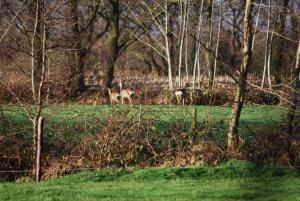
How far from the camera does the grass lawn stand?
995 centimetres

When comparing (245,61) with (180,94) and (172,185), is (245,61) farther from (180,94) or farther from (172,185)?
(180,94)

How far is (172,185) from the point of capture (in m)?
11.2

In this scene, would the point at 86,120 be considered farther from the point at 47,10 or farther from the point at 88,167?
the point at 47,10

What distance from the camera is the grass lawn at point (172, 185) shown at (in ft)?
32.6

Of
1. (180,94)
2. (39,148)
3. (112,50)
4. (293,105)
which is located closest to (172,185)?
(39,148)

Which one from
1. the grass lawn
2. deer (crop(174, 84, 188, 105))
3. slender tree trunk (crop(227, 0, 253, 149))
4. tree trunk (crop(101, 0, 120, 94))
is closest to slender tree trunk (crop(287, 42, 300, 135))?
slender tree trunk (crop(227, 0, 253, 149))

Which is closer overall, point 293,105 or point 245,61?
point 245,61

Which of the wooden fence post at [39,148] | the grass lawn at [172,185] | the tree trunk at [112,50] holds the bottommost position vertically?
the grass lawn at [172,185]

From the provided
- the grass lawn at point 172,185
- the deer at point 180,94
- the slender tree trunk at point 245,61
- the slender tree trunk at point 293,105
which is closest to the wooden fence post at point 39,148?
the grass lawn at point 172,185

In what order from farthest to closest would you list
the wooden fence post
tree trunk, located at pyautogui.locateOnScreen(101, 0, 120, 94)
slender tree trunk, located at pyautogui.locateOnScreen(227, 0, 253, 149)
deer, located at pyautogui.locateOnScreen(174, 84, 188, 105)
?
1. tree trunk, located at pyautogui.locateOnScreen(101, 0, 120, 94)
2. deer, located at pyautogui.locateOnScreen(174, 84, 188, 105)
3. slender tree trunk, located at pyautogui.locateOnScreen(227, 0, 253, 149)
4. the wooden fence post

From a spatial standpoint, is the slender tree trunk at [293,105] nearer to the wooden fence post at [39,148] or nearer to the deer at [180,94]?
the wooden fence post at [39,148]

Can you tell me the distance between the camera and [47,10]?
13820mm

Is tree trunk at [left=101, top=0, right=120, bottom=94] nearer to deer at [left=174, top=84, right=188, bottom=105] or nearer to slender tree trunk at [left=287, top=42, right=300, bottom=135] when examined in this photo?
deer at [left=174, top=84, right=188, bottom=105]

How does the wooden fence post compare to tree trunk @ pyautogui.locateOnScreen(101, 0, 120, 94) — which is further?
tree trunk @ pyautogui.locateOnScreen(101, 0, 120, 94)
